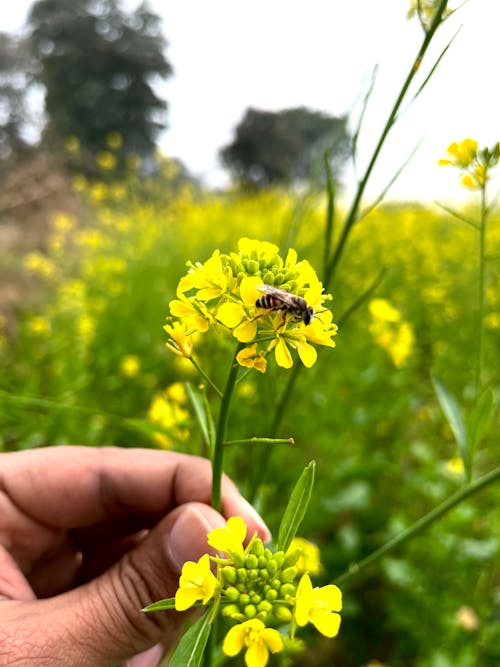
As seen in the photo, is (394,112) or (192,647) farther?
(394,112)

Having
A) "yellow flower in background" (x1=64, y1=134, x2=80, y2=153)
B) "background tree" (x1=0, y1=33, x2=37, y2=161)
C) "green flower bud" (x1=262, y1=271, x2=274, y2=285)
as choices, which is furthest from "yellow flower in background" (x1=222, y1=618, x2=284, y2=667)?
"background tree" (x1=0, y1=33, x2=37, y2=161)

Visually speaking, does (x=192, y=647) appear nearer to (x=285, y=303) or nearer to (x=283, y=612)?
(x=283, y=612)

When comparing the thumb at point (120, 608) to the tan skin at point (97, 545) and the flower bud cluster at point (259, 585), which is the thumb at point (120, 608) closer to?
the tan skin at point (97, 545)

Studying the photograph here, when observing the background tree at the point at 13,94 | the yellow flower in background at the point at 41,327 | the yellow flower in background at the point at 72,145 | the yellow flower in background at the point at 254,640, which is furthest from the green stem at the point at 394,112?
the background tree at the point at 13,94

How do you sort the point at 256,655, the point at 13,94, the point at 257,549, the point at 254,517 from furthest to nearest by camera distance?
the point at 13,94 → the point at 254,517 → the point at 257,549 → the point at 256,655

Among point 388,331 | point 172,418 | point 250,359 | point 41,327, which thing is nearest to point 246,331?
point 250,359

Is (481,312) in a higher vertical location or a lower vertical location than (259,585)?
higher

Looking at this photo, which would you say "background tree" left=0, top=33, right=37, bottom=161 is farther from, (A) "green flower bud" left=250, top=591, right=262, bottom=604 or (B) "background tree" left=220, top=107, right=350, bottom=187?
(A) "green flower bud" left=250, top=591, right=262, bottom=604
